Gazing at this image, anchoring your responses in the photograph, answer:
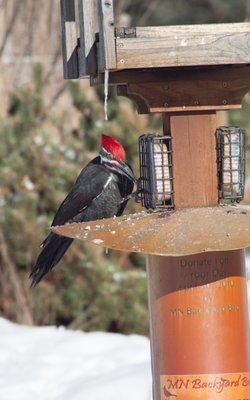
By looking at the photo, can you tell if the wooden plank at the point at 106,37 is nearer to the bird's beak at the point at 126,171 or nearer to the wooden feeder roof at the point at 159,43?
the wooden feeder roof at the point at 159,43

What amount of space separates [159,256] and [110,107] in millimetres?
4524

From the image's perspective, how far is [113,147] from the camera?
4.96 metres

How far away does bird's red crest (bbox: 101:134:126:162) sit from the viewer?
Result: 4910 mm

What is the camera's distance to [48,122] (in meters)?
8.92

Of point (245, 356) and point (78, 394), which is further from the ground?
point (245, 356)

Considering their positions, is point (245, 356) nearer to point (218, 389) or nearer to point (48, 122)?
point (218, 389)

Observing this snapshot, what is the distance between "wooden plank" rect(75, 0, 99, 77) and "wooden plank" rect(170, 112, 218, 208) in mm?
401

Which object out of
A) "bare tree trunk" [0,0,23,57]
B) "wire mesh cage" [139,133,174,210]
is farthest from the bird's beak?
"bare tree trunk" [0,0,23,57]

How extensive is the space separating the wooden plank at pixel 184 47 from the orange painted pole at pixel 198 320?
35cm

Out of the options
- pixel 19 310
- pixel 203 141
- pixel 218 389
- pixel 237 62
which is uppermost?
pixel 237 62

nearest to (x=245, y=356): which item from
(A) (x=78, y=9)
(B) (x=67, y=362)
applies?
(A) (x=78, y=9)

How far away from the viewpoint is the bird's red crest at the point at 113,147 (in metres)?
4.91

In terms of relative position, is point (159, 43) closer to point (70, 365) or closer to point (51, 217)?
point (70, 365)

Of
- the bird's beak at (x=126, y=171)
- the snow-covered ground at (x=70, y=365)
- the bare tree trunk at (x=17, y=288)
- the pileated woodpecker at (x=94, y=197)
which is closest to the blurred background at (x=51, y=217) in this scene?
the bare tree trunk at (x=17, y=288)
